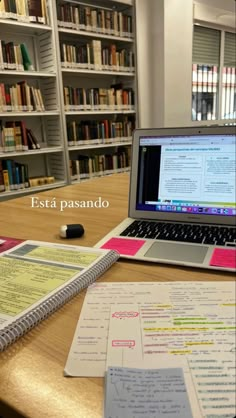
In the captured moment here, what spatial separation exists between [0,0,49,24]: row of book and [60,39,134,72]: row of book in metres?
0.26

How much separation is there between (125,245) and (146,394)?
413mm

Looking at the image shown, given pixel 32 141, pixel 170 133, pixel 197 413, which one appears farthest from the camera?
pixel 32 141

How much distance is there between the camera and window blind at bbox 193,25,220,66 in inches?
147

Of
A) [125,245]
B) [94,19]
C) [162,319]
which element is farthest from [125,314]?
[94,19]

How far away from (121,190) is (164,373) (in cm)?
106

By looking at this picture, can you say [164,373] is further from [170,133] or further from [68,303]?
[170,133]

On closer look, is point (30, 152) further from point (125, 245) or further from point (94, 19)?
point (125, 245)

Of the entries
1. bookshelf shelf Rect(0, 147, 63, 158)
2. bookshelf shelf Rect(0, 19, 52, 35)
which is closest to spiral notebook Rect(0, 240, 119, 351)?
bookshelf shelf Rect(0, 147, 63, 158)

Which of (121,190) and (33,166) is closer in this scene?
(121,190)

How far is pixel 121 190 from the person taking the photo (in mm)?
1397

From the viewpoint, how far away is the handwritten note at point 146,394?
0.32 meters

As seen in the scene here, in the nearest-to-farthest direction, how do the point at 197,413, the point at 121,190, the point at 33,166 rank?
the point at 197,413 < the point at 121,190 < the point at 33,166

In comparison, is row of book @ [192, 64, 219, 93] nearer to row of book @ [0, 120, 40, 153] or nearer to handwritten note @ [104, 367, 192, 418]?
row of book @ [0, 120, 40, 153]

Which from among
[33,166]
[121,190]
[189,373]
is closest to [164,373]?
[189,373]
